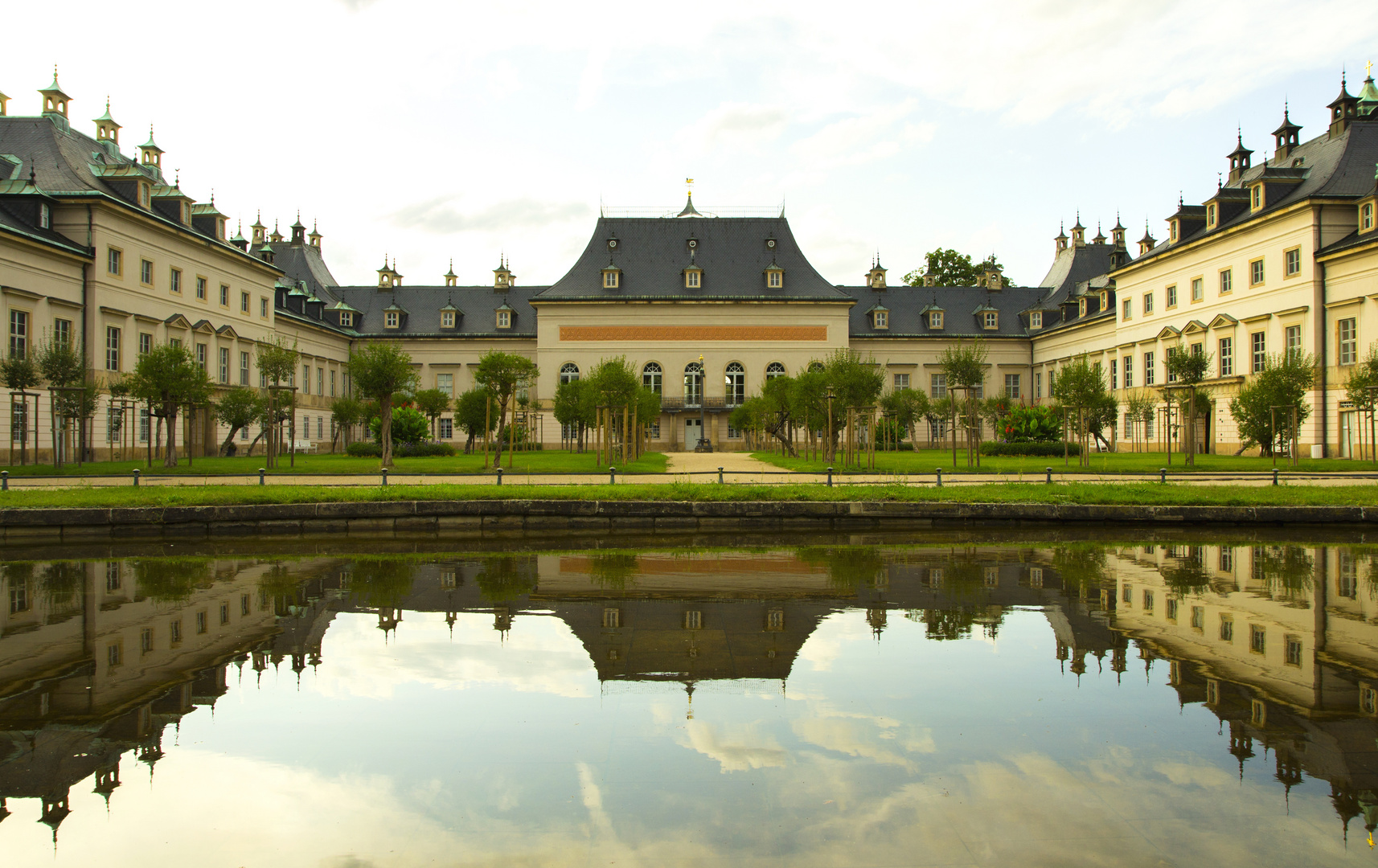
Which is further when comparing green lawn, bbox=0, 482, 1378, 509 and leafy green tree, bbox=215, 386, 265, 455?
leafy green tree, bbox=215, 386, 265, 455

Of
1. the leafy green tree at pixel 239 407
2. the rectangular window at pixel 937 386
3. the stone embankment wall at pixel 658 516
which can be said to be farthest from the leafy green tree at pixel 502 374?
the rectangular window at pixel 937 386

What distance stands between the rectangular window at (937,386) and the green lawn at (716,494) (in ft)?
145

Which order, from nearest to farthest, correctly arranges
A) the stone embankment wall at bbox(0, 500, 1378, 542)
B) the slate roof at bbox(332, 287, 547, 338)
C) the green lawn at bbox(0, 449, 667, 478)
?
the stone embankment wall at bbox(0, 500, 1378, 542) < the green lawn at bbox(0, 449, 667, 478) < the slate roof at bbox(332, 287, 547, 338)

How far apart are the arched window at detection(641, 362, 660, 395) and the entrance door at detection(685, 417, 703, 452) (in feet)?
10.1

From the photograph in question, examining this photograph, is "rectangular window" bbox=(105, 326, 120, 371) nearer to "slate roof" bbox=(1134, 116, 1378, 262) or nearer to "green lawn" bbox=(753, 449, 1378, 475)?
"green lawn" bbox=(753, 449, 1378, 475)

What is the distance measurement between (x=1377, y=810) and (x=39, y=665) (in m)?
8.39

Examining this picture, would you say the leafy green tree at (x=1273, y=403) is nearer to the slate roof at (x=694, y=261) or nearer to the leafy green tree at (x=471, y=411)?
the slate roof at (x=694, y=261)

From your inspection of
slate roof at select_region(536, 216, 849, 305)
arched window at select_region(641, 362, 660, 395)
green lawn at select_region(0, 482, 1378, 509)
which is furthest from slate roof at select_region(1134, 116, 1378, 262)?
arched window at select_region(641, 362, 660, 395)

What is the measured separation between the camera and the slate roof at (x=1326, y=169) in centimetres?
3494

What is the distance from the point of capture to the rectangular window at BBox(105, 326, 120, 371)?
113ft

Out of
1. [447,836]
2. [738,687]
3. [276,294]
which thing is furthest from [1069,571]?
[276,294]

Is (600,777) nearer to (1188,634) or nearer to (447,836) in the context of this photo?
(447,836)

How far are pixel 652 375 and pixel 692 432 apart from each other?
4.65 metres

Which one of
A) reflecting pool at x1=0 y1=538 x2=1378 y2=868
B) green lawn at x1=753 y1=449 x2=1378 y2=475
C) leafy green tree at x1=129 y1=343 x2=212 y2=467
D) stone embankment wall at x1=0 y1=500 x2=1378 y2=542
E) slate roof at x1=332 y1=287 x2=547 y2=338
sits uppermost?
slate roof at x1=332 y1=287 x2=547 y2=338
